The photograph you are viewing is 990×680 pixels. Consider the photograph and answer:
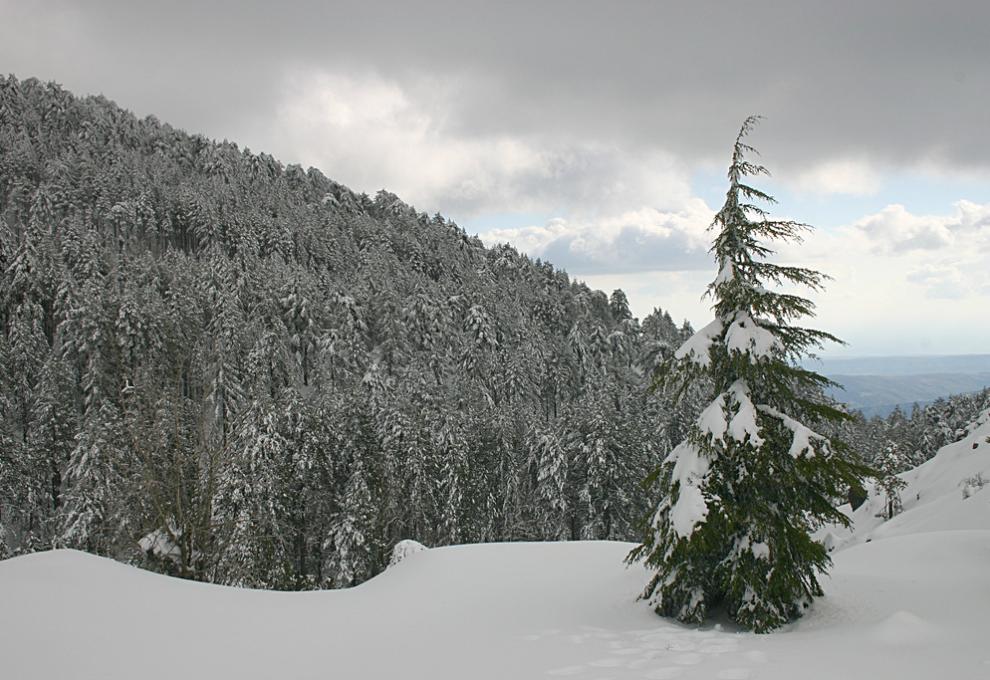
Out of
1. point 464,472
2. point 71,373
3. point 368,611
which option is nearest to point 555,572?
point 368,611

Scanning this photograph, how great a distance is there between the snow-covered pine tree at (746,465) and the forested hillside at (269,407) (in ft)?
47.4

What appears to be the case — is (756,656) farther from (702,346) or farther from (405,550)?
(405,550)

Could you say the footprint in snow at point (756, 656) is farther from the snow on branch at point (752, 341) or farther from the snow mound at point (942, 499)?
the snow mound at point (942, 499)

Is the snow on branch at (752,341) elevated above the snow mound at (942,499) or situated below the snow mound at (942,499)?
above

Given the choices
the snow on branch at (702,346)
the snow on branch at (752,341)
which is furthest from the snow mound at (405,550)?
the snow on branch at (752,341)

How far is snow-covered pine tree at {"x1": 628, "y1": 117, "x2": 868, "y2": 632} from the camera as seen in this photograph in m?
8.73

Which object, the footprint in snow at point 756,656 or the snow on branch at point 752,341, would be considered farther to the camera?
the snow on branch at point 752,341

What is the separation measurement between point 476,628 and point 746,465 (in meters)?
4.97

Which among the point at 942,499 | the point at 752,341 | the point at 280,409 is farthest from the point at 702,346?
the point at 280,409

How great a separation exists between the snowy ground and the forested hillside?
837cm

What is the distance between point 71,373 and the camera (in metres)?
44.2

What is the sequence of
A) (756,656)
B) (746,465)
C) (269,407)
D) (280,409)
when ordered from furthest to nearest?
(280,409)
(269,407)
(746,465)
(756,656)

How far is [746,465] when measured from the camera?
9023 mm

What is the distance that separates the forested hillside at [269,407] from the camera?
27.5 m
